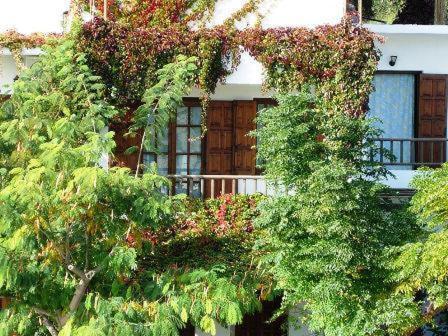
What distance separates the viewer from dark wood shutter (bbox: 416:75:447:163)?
21594mm

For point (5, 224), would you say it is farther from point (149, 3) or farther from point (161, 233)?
point (149, 3)

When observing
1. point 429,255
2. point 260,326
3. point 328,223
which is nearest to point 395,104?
point 260,326

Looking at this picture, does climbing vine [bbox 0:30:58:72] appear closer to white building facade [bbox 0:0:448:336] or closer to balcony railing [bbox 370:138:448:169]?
white building facade [bbox 0:0:448:336]

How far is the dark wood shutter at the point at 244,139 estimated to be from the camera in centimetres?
2109

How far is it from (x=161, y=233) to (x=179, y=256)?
0.75 m

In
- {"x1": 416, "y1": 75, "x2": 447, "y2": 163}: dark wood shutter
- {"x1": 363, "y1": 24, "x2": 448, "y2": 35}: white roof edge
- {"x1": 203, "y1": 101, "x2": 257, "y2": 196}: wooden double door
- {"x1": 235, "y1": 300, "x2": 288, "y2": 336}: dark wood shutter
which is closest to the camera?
{"x1": 235, "y1": 300, "x2": 288, "y2": 336}: dark wood shutter

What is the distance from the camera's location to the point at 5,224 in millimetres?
15156

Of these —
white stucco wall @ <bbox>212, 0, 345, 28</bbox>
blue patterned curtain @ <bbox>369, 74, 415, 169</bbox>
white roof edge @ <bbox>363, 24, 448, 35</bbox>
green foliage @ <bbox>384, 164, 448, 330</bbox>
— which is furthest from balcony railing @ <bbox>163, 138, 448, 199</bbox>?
white stucco wall @ <bbox>212, 0, 345, 28</bbox>

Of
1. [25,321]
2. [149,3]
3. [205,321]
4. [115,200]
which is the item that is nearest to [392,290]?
[205,321]

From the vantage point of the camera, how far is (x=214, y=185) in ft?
67.8

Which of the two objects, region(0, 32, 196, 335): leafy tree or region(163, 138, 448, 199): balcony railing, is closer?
region(0, 32, 196, 335): leafy tree

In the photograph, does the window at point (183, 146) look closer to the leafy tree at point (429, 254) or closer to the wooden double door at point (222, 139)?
the wooden double door at point (222, 139)

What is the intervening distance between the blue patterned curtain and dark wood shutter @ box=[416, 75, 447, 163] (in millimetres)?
Answer: 272

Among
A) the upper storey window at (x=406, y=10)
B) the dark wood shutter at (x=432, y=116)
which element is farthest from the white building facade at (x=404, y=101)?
the upper storey window at (x=406, y=10)
